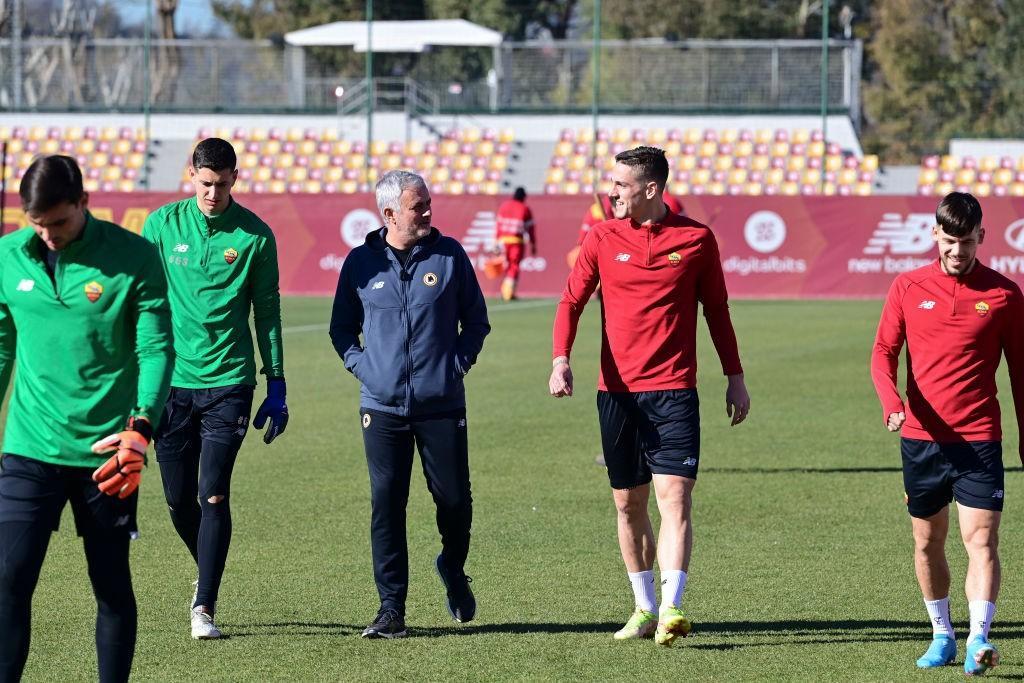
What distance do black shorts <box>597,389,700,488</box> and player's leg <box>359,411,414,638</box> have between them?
2.88 feet

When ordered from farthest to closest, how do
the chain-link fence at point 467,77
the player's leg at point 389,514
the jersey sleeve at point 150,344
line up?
1. the chain-link fence at point 467,77
2. the player's leg at point 389,514
3. the jersey sleeve at point 150,344

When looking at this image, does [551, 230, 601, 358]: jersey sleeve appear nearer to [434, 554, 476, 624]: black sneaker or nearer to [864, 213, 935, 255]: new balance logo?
[434, 554, 476, 624]: black sneaker

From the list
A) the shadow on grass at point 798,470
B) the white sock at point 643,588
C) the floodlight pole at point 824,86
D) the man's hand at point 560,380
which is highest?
the floodlight pole at point 824,86

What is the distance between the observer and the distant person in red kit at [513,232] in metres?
28.5

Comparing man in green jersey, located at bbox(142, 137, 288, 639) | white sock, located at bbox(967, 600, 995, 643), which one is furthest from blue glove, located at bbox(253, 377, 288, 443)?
white sock, located at bbox(967, 600, 995, 643)

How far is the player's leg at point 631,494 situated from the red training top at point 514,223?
21.5 metres

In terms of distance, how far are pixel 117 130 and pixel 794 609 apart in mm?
38517

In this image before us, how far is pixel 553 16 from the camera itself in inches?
2415

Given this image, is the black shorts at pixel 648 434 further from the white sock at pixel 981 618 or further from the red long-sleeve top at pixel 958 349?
the white sock at pixel 981 618

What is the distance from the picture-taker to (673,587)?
6641 millimetres

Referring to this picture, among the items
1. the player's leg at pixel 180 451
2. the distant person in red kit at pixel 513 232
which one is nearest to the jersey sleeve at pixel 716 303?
the player's leg at pixel 180 451

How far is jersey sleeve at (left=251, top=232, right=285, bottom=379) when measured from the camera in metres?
7.11

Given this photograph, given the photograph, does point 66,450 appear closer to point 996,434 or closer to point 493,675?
point 493,675

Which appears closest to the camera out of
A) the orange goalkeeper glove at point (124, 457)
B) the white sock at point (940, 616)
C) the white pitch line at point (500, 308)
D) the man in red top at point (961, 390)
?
the orange goalkeeper glove at point (124, 457)
